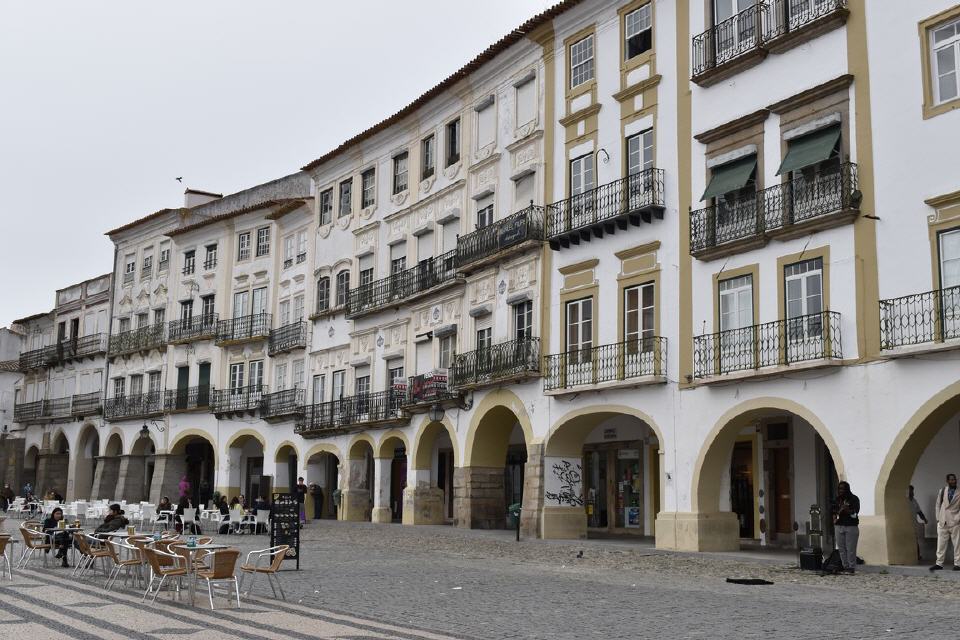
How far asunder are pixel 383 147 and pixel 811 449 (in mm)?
18784

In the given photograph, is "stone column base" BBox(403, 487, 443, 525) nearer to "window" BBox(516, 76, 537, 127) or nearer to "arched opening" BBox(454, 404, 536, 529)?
"arched opening" BBox(454, 404, 536, 529)

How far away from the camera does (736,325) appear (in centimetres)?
2202

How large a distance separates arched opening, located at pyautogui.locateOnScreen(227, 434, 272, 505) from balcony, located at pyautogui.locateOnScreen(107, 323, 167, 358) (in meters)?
6.65

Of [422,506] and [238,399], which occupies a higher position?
[238,399]

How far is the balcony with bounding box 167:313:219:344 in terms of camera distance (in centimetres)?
4541

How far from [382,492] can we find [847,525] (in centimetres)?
1975

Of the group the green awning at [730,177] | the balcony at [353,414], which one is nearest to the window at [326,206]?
the balcony at [353,414]

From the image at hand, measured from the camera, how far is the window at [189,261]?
4778 cm

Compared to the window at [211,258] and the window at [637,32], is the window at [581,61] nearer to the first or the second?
the window at [637,32]

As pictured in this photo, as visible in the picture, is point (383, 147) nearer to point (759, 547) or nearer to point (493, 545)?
point (493, 545)

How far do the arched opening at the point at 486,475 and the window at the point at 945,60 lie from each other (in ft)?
47.2

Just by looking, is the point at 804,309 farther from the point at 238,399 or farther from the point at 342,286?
the point at 238,399

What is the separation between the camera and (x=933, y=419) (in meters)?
18.3

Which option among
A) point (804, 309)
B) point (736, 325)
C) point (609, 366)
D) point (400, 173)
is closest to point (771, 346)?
point (804, 309)
